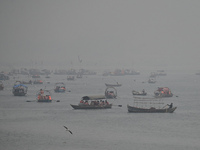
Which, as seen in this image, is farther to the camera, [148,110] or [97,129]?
[148,110]

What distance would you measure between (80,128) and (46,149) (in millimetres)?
16253

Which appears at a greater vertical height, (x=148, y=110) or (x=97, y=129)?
(x=148, y=110)

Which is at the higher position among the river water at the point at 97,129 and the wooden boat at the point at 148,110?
the wooden boat at the point at 148,110

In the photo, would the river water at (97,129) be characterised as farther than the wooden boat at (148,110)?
No

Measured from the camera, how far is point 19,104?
116500mm

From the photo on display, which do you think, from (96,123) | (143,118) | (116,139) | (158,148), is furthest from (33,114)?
(158,148)

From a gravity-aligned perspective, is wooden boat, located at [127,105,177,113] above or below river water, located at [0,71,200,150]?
above

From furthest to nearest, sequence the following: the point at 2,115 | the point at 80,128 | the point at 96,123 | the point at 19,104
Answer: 1. the point at 19,104
2. the point at 2,115
3. the point at 96,123
4. the point at 80,128

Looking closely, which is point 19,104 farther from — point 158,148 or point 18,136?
point 158,148

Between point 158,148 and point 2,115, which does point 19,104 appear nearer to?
point 2,115

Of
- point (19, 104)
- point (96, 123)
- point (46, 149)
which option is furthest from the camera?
point (19, 104)

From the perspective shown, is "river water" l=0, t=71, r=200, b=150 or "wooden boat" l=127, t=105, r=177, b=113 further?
"wooden boat" l=127, t=105, r=177, b=113

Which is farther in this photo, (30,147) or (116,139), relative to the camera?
(116,139)

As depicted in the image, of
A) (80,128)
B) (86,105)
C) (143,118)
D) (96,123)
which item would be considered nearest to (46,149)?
(80,128)
